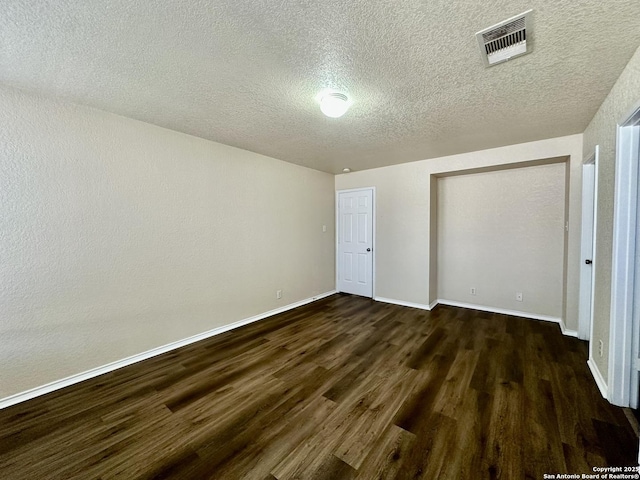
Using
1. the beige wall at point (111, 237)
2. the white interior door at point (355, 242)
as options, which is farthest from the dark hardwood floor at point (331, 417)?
the white interior door at point (355, 242)

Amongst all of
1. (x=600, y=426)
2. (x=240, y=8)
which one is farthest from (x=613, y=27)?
(x=600, y=426)

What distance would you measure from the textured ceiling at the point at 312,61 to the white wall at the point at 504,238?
1180mm

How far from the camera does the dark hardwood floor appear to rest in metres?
1.47

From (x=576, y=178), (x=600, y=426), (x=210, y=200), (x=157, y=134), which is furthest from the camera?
(x=210, y=200)

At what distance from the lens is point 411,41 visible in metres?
1.50

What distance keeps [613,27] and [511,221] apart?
9.46 feet

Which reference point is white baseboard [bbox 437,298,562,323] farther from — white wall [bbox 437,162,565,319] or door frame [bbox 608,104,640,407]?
door frame [bbox 608,104,640,407]

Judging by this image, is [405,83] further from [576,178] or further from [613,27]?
[576,178]

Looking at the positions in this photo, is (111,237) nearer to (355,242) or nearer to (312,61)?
(312,61)

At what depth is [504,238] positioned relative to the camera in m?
3.89

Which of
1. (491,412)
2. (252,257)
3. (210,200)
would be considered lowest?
(491,412)

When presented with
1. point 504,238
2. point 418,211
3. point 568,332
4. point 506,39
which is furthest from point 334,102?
point 568,332

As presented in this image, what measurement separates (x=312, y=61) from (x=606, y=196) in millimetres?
2516

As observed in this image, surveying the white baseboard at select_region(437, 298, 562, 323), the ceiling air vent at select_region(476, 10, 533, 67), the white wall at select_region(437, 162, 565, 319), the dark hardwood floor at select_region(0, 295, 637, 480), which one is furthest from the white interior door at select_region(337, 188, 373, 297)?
the ceiling air vent at select_region(476, 10, 533, 67)
